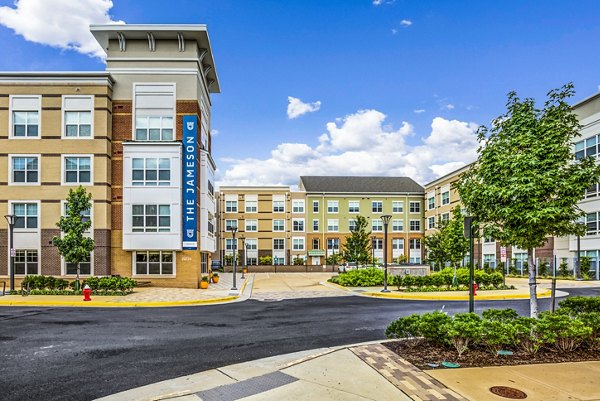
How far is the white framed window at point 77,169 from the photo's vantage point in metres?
27.5

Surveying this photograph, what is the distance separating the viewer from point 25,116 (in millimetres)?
27672

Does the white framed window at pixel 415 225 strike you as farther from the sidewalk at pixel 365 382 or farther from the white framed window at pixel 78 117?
the sidewalk at pixel 365 382

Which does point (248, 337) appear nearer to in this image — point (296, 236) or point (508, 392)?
point (508, 392)

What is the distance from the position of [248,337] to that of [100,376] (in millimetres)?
4365

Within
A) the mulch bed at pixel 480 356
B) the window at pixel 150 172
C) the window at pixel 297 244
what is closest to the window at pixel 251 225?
the window at pixel 297 244

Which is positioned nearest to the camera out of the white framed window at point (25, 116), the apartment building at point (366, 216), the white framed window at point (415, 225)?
the white framed window at point (25, 116)

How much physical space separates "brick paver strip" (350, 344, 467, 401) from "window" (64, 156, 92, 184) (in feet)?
77.8

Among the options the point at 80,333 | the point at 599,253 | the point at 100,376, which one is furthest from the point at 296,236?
the point at 100,376

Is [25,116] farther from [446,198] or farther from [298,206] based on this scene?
[446,198]

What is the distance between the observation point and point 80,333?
12.2m

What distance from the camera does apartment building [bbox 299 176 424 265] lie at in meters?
67.9

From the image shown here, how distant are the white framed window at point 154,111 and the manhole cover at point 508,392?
2542cm

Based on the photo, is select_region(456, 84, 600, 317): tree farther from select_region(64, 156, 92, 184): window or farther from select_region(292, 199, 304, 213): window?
select_region(292, 199, 304, 213): window

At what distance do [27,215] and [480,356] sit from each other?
2812 cm
